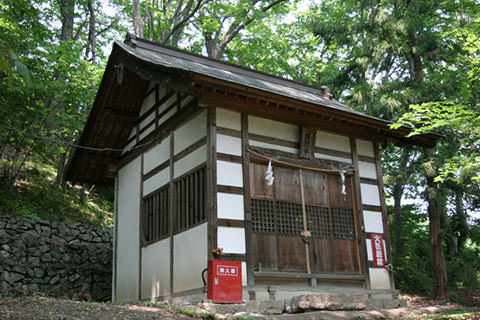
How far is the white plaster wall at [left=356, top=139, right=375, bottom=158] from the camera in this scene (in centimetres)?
1195

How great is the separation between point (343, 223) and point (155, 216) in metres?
4.63

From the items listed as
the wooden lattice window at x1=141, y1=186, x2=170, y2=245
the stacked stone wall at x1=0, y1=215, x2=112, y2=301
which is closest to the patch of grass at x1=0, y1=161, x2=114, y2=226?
the stacked stone wall at x1=0, y1=215, x2=112, y2=301

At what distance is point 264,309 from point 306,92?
27.1 ft

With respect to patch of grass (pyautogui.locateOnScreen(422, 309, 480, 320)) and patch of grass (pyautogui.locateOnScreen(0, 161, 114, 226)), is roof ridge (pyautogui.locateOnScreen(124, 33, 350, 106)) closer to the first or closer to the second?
patch of grass (pyautogui.locateOnScreen(0, 161, 114, 226))

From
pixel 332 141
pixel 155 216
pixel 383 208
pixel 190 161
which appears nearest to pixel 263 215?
pixel 190 161

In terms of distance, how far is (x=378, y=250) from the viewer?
11.2 meters

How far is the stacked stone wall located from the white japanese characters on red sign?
23.2ft

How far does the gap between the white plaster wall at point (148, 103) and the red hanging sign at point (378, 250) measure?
22.1 ft

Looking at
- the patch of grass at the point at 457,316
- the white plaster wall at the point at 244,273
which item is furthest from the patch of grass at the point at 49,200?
the patch of grass at the point at 457,316

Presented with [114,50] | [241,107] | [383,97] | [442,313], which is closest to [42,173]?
[114,50]

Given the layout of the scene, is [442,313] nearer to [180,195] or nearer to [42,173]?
[180,195]

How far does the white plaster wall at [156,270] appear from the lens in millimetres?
10445

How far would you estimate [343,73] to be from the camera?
17.8m

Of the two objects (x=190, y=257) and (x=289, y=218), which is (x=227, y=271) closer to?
(x=190, y=257)
